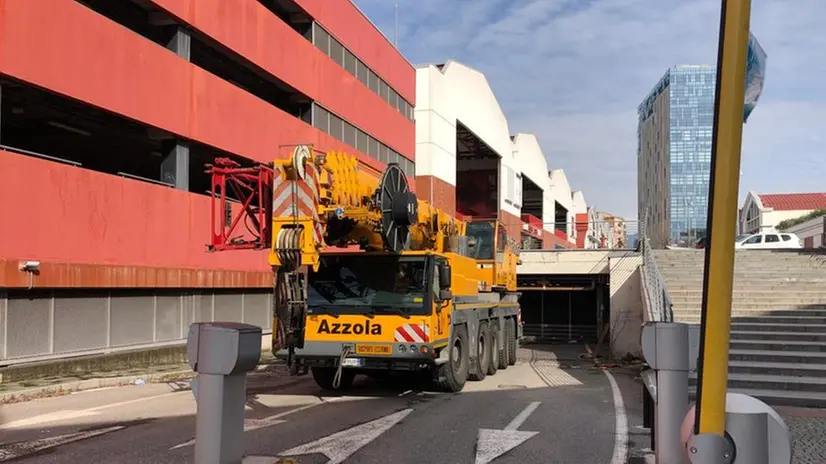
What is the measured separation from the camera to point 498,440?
7.69 m

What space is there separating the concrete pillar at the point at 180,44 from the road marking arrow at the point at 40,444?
36.5ft

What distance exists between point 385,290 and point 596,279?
62.9 feet

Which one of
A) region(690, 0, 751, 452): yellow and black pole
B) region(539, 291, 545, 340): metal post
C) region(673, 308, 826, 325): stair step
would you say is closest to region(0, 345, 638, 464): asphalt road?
region(690, 0, 751, 452): yellow and black pole

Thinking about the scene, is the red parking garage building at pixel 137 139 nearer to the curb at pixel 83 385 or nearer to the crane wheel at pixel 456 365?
the curb at pixel 83 385

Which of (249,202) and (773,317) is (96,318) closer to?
(249,202)

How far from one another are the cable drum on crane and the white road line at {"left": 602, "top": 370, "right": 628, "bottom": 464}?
4218mm

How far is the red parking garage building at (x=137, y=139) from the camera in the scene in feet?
40.5

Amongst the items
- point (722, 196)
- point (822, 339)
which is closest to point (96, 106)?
point (722, 196)

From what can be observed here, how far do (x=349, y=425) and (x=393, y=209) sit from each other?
3644 millimetres

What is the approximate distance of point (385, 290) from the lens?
10797mm

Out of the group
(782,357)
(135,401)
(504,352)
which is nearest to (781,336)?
(782,357)

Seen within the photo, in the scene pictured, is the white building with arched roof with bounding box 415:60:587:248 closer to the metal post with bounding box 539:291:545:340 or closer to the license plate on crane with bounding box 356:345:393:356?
the metal post with bounding box 539:291:545:340

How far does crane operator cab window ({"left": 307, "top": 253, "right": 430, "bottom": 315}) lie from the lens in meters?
10.6

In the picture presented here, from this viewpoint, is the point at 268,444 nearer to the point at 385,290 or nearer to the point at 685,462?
the point at 385,290
